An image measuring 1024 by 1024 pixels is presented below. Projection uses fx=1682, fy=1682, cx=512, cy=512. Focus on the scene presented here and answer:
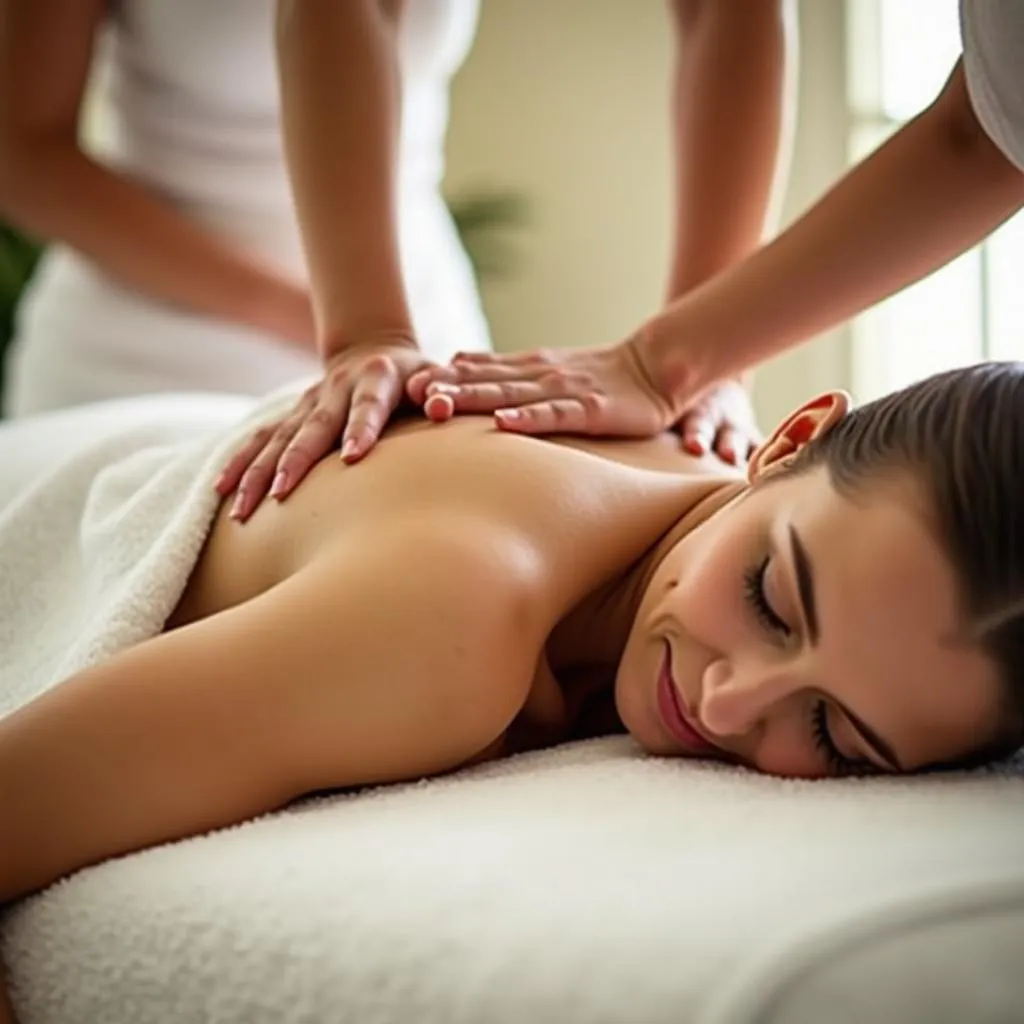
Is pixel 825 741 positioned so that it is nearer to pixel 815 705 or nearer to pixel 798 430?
pixel 815 705

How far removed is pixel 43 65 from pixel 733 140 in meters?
0.75

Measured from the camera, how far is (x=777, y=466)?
3.33 ft

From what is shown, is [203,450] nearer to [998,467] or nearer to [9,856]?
[9,856]

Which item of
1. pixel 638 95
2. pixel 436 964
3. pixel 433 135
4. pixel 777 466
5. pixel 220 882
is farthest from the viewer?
pixel 638 95

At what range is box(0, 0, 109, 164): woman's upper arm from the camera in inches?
67.9

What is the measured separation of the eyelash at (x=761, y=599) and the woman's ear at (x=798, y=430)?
0.13 meters

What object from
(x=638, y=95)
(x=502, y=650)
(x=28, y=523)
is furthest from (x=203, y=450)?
(x=638, y=95)

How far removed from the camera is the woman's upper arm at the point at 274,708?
815 millimetres

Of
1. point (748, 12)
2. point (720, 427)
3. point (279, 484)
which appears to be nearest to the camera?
point (279, 484)

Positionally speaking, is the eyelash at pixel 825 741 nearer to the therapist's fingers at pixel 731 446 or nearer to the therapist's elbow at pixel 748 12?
the therapist's fingers at pixel 731 446

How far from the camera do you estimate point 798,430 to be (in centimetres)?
110

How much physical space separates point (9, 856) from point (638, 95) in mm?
2150

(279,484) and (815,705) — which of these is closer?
(815,705)

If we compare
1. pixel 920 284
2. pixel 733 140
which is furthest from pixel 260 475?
pixel 920 284
